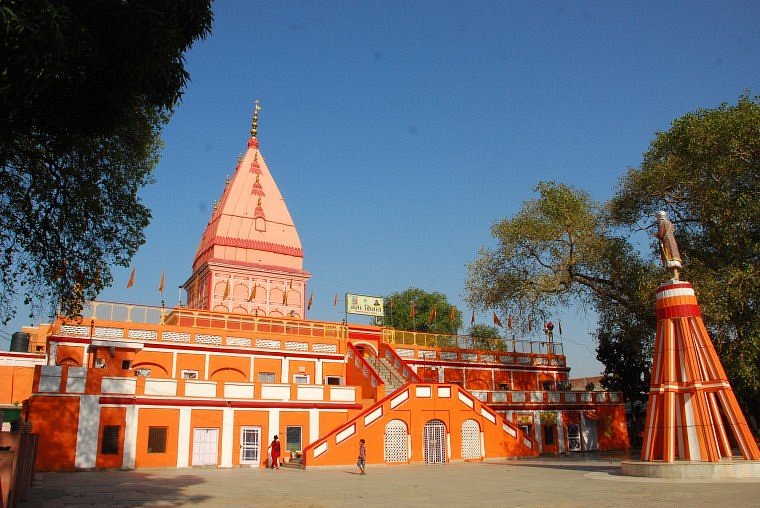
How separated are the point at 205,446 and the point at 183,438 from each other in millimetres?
892

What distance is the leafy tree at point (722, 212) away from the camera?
2198cm

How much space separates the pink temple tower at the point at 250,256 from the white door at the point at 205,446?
13.9 meters

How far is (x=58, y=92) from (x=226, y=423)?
1629 cm

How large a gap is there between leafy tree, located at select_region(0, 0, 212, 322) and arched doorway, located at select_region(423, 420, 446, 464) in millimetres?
14856

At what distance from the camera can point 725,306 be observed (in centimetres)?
2195

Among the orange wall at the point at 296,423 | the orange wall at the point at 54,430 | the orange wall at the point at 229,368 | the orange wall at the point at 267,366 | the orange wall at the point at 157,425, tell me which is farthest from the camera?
the orange wall at the point at 267,366

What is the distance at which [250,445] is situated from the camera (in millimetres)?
24516

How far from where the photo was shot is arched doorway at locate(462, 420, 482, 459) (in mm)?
26602

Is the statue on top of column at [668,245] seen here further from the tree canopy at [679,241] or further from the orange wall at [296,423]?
the orange wall at [296,423]

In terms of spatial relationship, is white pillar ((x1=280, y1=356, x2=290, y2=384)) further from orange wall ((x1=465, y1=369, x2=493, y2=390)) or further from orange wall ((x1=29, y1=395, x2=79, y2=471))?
orange wall ((x1=465, y1=369, x2=493, y2=390))

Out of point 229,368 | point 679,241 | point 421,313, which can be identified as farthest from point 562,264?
point 421,313

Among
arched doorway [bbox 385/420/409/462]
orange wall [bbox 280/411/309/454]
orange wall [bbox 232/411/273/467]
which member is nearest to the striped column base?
arched doorway [bbox 385/420/409/462]

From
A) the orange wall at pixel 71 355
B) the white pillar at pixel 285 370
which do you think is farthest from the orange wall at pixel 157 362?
the white pillar at pixel 285 370

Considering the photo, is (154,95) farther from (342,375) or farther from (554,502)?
(342,375)
